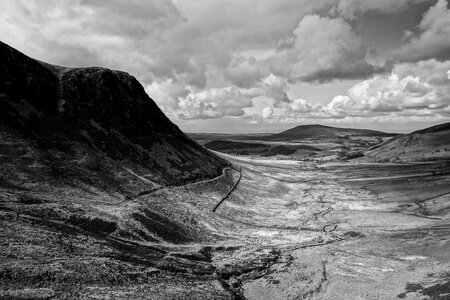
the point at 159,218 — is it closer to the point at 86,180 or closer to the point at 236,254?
the point at 236,254

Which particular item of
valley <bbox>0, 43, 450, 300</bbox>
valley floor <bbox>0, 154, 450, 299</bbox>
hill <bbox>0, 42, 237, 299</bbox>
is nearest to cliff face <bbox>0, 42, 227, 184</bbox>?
hill <bbox>0, 42, 237, 299</bbox>

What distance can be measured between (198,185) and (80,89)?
46.1 m

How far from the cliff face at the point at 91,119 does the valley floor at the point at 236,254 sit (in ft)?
55.9

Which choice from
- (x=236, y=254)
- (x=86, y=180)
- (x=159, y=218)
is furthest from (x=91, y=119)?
(x=236, y=254)

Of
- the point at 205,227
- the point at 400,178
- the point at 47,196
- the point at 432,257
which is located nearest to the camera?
the point at 432,257

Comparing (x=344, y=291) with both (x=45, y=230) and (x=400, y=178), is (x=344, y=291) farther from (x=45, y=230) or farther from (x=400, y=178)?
(x=400, y=178)

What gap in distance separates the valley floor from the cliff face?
17.1 m

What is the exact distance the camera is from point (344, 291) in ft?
140

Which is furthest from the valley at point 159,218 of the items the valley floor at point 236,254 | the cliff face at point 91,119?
the cliff face at point 91,119

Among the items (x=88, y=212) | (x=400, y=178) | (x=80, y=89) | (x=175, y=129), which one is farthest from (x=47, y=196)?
(x=400, y=178)

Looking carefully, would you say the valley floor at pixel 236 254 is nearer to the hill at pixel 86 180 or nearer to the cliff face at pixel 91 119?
the hill at pixel 86 180

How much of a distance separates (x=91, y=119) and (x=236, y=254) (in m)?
63.2

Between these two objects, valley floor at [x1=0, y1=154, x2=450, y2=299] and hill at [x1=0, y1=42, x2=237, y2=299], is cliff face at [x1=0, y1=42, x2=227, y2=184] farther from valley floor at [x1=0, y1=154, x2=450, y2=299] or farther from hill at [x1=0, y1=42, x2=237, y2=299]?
valley floor at [x1=0, y1=154, x2=450, y2=299]

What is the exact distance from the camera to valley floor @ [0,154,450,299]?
36.6 m
